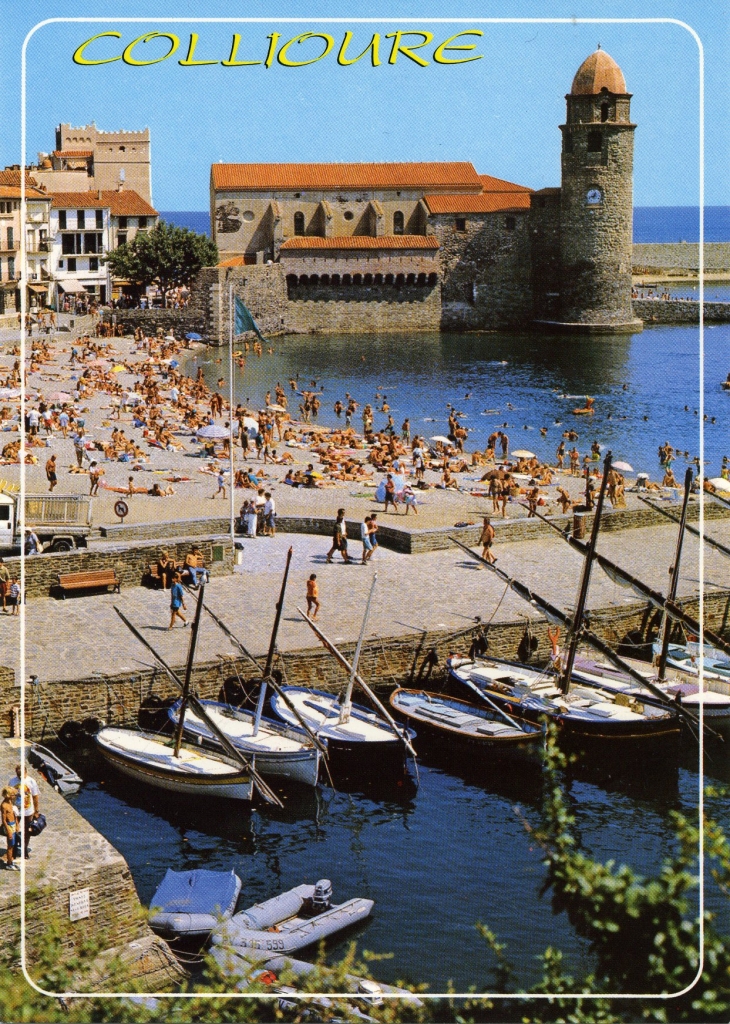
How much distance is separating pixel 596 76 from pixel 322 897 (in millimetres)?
76349

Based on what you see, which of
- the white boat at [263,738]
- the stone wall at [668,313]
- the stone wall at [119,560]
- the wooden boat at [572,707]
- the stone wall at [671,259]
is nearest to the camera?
the white boat at [263,738]

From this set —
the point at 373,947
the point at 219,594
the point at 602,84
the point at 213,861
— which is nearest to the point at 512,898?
the point at 373,947

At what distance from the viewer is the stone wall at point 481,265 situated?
96625mm

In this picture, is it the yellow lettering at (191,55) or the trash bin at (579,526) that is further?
the trash bin at (579,526)

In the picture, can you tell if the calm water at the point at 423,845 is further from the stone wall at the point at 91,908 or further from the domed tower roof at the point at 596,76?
the domed tower roof at the point at 596,76

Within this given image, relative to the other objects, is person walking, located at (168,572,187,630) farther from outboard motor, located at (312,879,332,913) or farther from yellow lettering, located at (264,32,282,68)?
yellow lettering, located at (264,32,282,68)

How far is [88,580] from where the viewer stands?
87.6 feet

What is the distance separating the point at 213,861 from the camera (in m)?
19.4

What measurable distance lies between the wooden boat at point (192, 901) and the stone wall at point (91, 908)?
1.96ft

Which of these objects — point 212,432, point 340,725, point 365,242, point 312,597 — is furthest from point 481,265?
point 340,725

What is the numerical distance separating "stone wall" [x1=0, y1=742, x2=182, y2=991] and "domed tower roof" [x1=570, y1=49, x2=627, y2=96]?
7700 cm

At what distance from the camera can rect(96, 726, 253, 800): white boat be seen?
826 inches

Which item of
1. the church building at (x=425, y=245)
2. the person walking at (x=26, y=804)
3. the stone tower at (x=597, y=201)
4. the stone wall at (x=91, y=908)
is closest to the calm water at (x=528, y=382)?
the church building at (x=425, y=245)

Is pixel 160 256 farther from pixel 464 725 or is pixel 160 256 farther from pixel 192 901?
pixel 192 901
